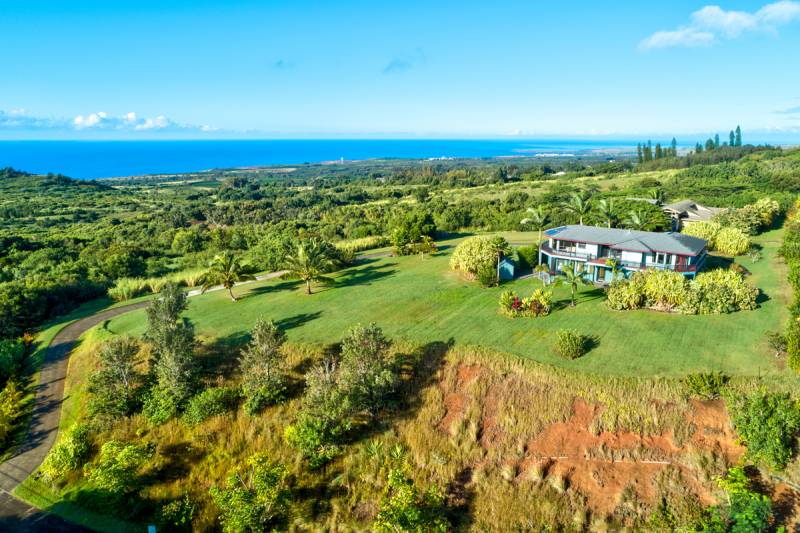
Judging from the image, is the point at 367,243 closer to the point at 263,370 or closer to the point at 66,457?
the point at 263,370

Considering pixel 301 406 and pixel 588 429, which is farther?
pixel 301 406

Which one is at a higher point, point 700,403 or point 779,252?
point 779,252

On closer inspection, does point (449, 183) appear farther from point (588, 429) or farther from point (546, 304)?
point (588, 429)

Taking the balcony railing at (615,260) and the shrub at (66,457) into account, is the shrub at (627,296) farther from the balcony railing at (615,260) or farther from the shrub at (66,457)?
the shrub at (66,457)

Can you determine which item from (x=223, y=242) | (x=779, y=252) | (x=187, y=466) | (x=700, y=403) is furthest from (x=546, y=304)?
(x=223, y=242)

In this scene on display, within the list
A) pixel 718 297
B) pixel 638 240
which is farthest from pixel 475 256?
pixel 718 297

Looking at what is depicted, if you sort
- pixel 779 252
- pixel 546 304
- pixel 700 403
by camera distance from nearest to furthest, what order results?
pixel 700 403 < pixel 546 304 < pixel 779 252
